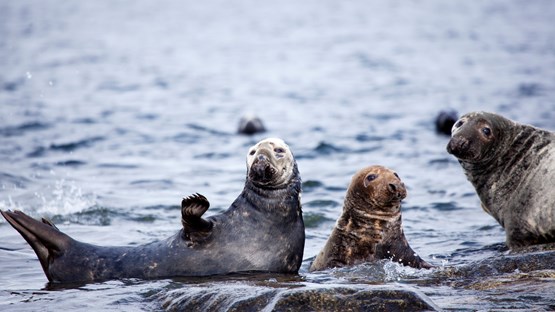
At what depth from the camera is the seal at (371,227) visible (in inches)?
384

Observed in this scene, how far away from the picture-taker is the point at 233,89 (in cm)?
3306

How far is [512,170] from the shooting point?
35.5 ft

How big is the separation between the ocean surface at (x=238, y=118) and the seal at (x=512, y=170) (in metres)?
0.51

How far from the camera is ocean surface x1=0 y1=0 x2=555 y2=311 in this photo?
11.1 metres

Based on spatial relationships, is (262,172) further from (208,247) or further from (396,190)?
(396,190)

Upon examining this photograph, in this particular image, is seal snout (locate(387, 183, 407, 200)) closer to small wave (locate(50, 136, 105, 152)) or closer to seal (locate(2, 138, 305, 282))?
seal (locate(2, 138, 305, 282))

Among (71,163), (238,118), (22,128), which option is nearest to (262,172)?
(71,163)

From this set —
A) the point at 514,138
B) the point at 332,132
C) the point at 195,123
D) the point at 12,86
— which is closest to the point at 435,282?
the point at 514,138

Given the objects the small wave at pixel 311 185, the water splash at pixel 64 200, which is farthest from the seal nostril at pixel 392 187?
the small wave at pixel 311 185

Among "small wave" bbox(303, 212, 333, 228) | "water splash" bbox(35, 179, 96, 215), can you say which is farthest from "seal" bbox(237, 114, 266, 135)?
"small wave" bbox(303, 212, 333, 228)

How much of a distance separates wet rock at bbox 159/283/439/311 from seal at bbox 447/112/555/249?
128 inches

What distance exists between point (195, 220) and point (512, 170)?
3737mm

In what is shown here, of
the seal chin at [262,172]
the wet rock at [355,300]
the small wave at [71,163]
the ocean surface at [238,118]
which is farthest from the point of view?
the small wave at [71,163]

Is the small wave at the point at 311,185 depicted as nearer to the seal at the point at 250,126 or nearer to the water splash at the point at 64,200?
the water splash at the point at 64,200
